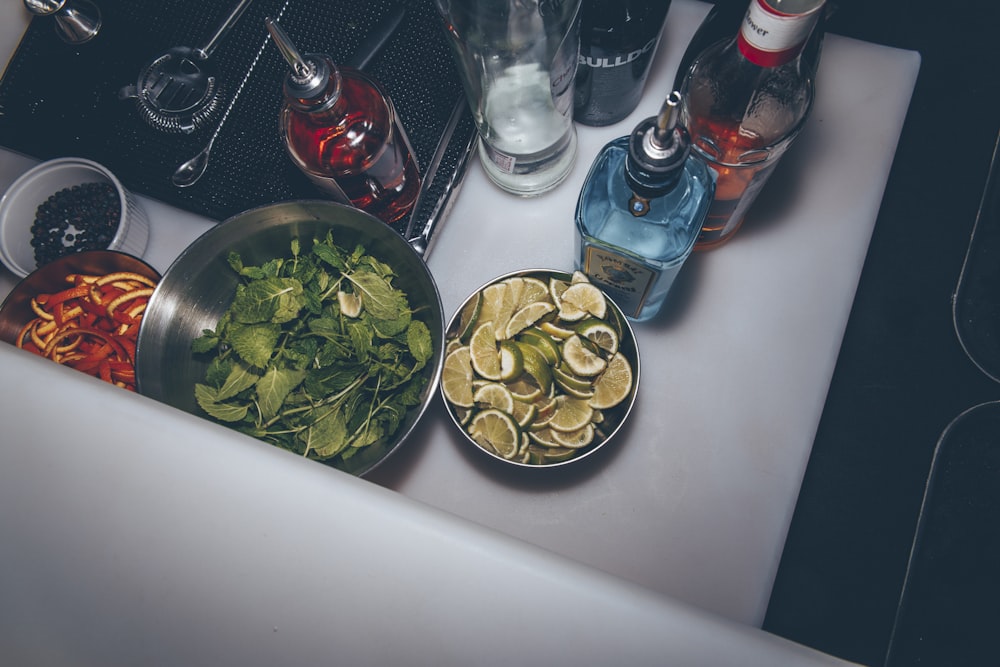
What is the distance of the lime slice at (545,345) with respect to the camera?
0.67 meters

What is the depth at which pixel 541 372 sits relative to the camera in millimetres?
657

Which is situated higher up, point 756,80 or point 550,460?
point 756,80

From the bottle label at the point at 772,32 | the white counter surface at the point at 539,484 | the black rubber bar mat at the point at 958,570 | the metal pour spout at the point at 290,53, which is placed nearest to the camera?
the white counter surface at the point at 539,484

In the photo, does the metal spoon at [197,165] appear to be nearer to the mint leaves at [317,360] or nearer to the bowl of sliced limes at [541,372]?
the mint leaves at [317,360]

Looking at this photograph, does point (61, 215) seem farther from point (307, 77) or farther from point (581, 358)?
point (581, 358)

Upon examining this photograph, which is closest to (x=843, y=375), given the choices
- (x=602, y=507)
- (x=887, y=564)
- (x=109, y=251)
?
(x=887, y=564)

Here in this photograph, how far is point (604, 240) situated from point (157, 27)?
62cm

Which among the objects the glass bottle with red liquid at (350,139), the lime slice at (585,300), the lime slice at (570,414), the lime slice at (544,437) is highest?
the glass bottle with red liquid at (350,139)

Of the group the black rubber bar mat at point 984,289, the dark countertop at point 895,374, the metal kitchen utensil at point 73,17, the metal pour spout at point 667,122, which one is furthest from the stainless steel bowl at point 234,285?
the black rubber bar mat at point 984,289

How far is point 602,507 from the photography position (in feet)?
2.30

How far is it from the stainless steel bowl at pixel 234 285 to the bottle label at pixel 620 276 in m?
0.16

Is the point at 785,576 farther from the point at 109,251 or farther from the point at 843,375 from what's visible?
the point at 109,251

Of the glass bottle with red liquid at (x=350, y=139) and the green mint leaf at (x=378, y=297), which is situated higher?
the glass bottle with red liquid at (x=350, y=139)

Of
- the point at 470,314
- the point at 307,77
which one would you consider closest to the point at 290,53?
the point at 307,77
